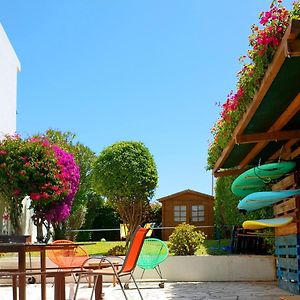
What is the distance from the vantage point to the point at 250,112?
6.88 meters

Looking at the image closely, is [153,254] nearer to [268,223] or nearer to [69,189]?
[268,223]

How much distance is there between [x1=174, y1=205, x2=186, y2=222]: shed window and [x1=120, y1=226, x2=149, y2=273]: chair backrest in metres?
15.2

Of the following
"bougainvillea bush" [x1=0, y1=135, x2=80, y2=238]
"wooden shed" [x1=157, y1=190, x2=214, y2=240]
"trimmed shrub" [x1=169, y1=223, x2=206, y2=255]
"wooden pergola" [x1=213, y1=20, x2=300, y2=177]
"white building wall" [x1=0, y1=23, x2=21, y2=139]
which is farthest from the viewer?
"wooden shed" [x1=157, y1=190, x2=214, y2=240]

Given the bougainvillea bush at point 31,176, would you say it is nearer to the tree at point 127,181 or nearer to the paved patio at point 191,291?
the tree at point 127,181

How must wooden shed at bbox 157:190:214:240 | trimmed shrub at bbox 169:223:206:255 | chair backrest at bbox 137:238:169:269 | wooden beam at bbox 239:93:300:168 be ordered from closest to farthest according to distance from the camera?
wooden beam at bbox 239:93:300:168 < chair backrest at bbox 137:238:169:269 < trimmed shrub at bbox 169:223:206:255 < wooden shed at bbox 157:190:214:240

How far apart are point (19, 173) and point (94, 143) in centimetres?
1205

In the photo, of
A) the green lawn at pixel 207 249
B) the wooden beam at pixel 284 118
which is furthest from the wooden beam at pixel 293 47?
the green lawn at pixel 207 249

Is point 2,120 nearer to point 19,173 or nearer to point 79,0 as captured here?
point 19,173

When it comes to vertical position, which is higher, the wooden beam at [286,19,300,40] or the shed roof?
the wooden beam at [286,19,300,40]

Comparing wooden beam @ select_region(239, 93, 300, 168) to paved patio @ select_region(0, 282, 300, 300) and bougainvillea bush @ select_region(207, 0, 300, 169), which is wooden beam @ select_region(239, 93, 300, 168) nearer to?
bougainvillea bush @ select_region(207, 0, 300, 169)

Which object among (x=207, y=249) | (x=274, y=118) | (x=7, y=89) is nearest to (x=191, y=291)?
(x=274, y=118)

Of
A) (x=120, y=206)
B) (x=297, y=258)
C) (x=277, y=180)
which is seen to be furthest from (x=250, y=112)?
(x=120, y=206)

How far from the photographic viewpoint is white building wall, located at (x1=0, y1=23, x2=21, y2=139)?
1814cm

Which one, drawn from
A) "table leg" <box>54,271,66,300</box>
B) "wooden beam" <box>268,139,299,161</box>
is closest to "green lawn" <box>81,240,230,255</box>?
"wooden beam" <box>268,139,299,161</box>
